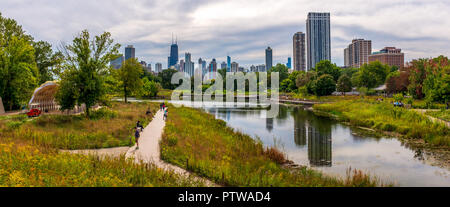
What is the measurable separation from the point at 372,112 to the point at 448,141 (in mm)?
14062

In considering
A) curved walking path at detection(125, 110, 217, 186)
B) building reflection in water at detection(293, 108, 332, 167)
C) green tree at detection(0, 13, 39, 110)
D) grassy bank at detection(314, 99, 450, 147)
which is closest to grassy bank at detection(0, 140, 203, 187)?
curved walking path at detection(125, 110, 217, 186)

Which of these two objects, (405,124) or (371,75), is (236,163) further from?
(371,75)

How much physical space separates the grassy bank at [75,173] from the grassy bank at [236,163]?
1.68 meters

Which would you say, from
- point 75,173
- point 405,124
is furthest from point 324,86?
point 75,173

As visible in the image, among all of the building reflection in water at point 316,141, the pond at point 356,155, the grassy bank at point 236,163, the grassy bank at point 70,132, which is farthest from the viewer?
the building reflection in water at point 316,141

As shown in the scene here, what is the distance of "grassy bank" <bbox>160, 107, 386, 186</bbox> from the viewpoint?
9930 mm

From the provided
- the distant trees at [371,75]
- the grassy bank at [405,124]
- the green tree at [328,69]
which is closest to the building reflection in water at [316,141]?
the grassy bank at [405,124]

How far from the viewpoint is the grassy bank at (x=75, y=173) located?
25.1ft

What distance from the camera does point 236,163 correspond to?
1300 centimetres

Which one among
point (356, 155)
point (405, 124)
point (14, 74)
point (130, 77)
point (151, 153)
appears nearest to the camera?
point (151, 153)

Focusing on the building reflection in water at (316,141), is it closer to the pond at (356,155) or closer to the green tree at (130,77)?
the pond at (356,155)

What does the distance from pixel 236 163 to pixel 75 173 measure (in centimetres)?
706
